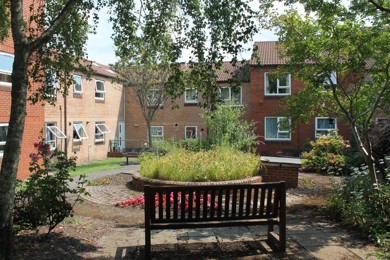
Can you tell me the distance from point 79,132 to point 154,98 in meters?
5.51

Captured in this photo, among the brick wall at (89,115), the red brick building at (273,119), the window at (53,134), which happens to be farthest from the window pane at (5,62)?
the red brick building at (273,119)

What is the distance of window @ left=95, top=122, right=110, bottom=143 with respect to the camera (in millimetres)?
26966

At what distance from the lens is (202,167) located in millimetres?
9344

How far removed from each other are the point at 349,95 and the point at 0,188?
6928mm

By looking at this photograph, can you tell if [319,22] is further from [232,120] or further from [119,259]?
[232,120]

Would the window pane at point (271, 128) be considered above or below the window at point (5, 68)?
below

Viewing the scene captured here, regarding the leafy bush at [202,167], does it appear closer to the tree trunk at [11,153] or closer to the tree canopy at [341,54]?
the tree canopy at [341,54]

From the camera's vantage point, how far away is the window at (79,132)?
23.9m

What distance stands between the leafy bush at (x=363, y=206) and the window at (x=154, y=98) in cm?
1736

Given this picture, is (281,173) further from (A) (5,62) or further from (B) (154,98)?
(B) (154,98)

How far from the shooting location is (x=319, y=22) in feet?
23.2

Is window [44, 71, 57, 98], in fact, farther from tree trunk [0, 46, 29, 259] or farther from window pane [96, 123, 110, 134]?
window pane [96, 123, 110, 134]

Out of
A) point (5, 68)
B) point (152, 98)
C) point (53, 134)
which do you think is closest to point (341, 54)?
point (5, 68)

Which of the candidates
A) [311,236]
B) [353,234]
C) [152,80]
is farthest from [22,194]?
[152,80]
